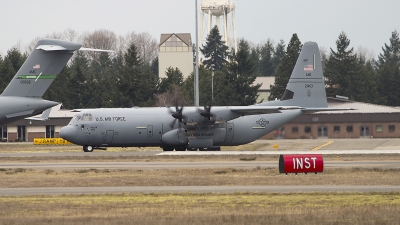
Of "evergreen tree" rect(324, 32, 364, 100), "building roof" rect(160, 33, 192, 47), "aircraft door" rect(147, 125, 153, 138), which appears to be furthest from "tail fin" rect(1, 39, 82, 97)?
"building roof" rect(160, 33, 192, 47)

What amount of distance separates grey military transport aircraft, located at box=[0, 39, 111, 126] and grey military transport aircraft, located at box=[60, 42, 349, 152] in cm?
515

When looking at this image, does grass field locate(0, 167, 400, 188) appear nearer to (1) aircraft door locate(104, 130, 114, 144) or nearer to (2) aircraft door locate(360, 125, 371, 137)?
(1) aircraft door locate(104, 130, 114, 144)

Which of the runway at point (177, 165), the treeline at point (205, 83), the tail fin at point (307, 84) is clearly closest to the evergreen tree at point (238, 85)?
the treeline at point (205, 83)

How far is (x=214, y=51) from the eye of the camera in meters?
157

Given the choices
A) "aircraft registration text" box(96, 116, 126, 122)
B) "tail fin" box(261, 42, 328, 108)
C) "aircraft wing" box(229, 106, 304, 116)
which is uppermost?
"tail fin" box(261, 42, 328, 108)

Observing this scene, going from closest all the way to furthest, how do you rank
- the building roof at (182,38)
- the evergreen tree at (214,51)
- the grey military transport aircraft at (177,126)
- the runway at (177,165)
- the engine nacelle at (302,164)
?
the engine nacelle at (302,164) < the runway at (177,165) < the grey military transport aircraft at (177,126) < the building roof at (182,38) < the evergreen tree at (214,51)

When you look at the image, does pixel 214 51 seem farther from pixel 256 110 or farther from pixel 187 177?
pixel 187 177

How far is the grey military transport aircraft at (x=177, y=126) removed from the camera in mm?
49719

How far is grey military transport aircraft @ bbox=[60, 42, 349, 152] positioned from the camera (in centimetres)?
4972

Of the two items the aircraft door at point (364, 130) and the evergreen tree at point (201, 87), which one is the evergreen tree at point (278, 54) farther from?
the aircraft door at point (364, 130)

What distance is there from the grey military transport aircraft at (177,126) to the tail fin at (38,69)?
5504mm

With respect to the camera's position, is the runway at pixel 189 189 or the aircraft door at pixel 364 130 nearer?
the runway at pixel 189 189

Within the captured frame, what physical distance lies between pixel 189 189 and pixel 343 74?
3655 inches

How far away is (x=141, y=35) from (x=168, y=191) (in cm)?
14890
